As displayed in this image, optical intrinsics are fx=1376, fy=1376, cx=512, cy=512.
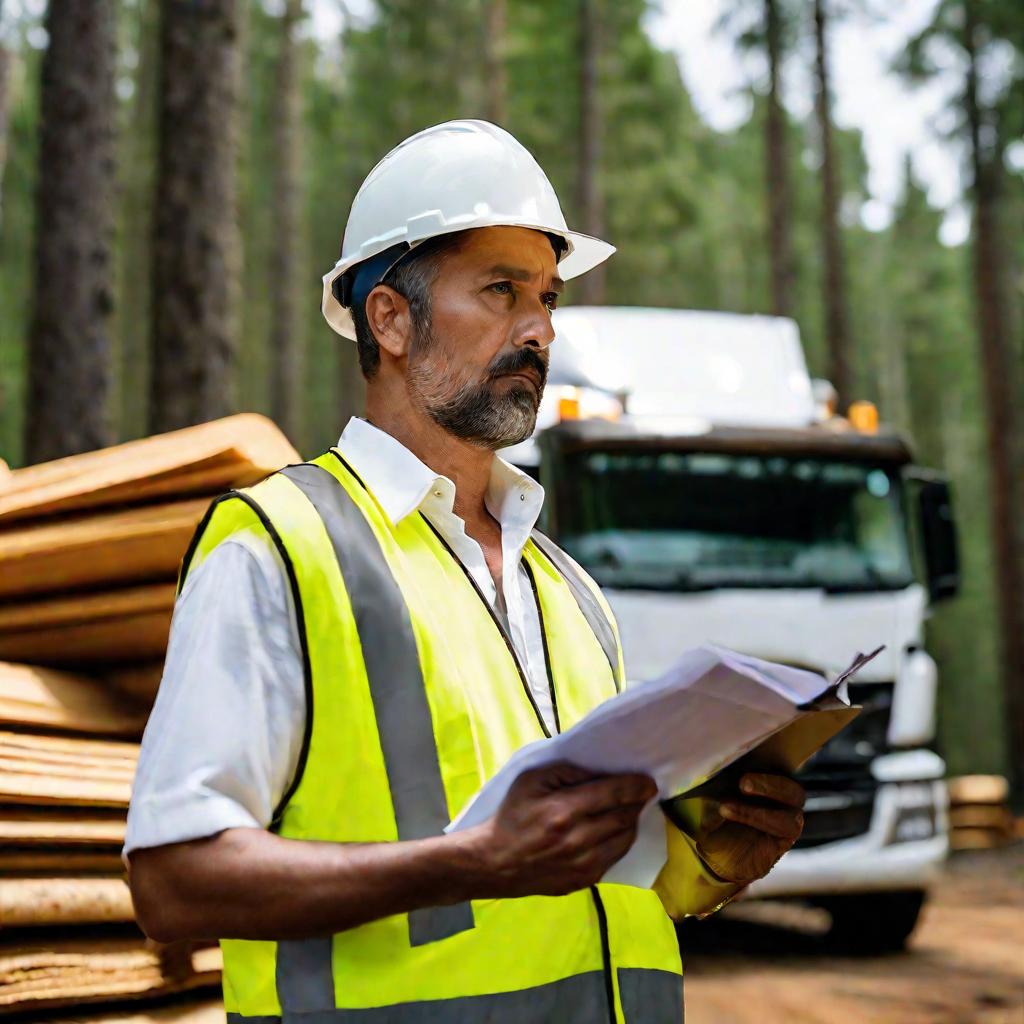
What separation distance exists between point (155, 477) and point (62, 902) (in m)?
1.03

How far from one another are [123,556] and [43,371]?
5.95 meters

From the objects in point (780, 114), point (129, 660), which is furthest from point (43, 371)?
point (780, 114)

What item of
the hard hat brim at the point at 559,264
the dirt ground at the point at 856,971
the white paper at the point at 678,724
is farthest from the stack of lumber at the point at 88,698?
the dirt ground at the point at 856,971

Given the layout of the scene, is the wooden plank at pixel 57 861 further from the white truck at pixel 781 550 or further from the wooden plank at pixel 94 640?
the white truck at pixel 781 550

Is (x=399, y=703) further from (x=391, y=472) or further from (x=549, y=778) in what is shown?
(x=391, y=472)

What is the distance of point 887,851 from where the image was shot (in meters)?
7.98

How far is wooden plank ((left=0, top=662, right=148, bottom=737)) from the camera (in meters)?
3.16

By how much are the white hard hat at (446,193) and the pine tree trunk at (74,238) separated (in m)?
6.71

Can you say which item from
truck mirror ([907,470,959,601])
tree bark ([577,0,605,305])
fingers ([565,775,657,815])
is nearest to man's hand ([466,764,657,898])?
fingers ([565,775,657,815])

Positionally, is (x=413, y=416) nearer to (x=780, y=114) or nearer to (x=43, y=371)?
(x=43, y=371)

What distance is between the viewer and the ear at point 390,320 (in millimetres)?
2295

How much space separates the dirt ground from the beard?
16.0 feet

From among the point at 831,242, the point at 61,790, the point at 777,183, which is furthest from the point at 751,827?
the point at 831,242

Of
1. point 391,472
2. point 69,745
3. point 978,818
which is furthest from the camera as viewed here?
point 978,818
